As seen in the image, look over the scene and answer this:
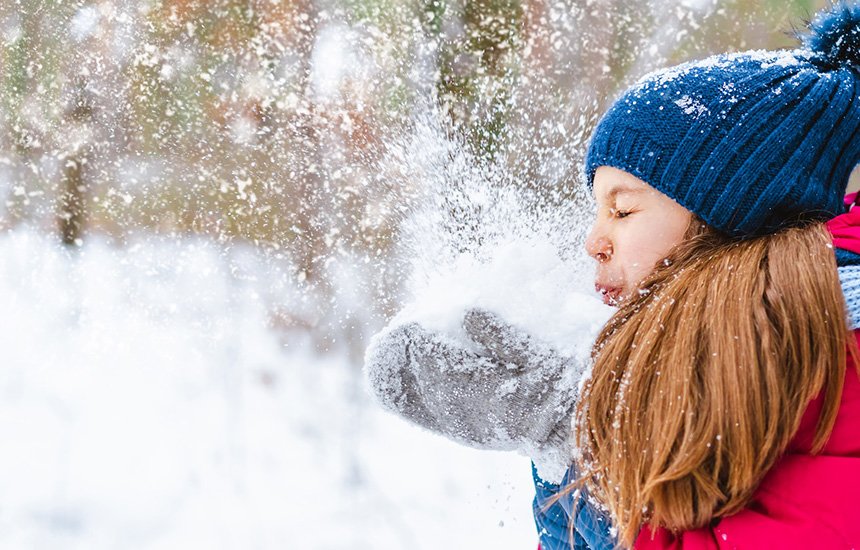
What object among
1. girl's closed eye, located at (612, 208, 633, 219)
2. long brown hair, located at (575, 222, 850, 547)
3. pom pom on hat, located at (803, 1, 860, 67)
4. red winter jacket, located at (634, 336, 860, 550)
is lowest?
red winter jacket, located at (634, 336, 860, 550)

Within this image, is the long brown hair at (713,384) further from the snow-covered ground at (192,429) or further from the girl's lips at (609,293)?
the snow-covered ground at (192,429)

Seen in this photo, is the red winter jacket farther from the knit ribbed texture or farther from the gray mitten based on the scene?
the gray mitten

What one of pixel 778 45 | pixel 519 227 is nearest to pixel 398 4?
pixel 778 45

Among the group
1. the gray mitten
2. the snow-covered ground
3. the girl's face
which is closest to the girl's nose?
the girl's face

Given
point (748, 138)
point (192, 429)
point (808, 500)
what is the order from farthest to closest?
point (192, 429) → point (748, 138) → point (808, 500)

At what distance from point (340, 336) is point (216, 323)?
0.39 metres

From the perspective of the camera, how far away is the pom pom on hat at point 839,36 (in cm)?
62

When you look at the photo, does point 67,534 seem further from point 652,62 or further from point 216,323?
point 652,62

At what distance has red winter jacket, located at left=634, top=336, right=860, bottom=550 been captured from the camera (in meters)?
0.44

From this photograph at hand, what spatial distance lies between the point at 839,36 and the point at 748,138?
0.16 m

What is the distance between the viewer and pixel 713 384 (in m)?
0.46

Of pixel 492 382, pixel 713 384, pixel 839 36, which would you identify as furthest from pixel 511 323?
pixel 839 36

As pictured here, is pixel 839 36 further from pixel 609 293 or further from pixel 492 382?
pixel 492 382

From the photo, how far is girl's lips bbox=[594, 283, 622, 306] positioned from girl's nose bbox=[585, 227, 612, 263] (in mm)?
24
